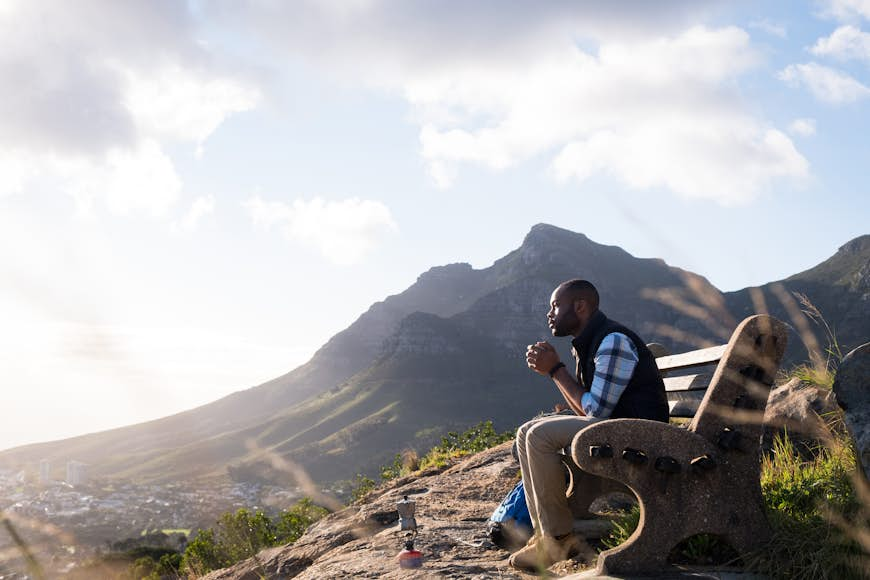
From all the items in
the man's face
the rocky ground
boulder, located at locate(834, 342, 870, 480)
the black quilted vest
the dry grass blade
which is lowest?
the rocky ground

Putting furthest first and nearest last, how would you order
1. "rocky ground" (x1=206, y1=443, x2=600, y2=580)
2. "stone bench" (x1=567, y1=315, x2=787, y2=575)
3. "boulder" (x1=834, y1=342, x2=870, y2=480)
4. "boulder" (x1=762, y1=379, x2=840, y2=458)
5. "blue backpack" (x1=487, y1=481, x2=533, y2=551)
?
"boulder" (x1=762, y1=379, x2=840, y2=458) → "blue backpack" (x1=487, y1=481, x2=533, y2=551) → "rocky ground" (x1=206, y1=443, x2=600, y2=580) → "boulder" (x1=834, y1=342, x2=870, y2=480) → "stone bench" (x1=567, y1=315, x2=787, y2=575)

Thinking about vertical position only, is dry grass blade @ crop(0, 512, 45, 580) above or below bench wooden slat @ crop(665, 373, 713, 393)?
above

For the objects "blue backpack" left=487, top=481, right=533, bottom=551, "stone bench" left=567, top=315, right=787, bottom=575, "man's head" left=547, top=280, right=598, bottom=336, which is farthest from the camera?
"blue backpack" left=487, top=481, right=533, bottom=551

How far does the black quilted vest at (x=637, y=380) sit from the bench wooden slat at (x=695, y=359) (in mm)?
297

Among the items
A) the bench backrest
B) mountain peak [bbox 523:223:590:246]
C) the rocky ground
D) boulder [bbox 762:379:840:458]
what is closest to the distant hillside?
mountain peak [bbox 523:223:590:246]

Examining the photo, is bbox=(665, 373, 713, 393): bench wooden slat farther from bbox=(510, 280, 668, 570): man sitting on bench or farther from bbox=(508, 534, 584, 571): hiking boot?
bbox=(508, 534, 584, 571): hiking boot

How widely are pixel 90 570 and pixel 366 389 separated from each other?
11828cm

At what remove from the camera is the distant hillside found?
4397 inches

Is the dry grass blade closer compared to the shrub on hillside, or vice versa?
the dry grass blade

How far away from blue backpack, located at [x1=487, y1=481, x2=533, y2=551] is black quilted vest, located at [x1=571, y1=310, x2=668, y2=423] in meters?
1.19

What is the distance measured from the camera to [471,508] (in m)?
7.26

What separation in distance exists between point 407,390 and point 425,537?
130174 millimetres

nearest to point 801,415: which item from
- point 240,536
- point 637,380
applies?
point 637,380

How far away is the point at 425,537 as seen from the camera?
598cm
